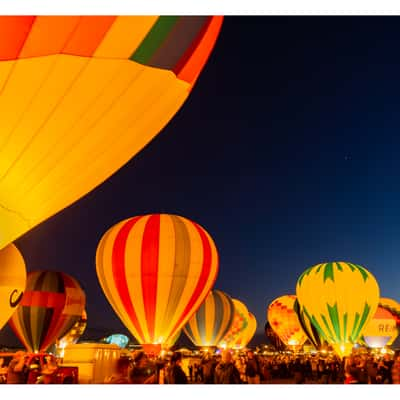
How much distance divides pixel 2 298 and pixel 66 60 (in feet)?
16.4

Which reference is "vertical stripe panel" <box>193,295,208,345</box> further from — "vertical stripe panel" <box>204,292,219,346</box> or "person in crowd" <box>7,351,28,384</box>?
"person in crowd" <box>7,351,28,384</box>

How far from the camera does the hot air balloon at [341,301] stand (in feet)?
45.1

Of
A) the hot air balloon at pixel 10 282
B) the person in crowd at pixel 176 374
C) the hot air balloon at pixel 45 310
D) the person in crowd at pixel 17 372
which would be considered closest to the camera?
the person in crowd at pixel 176 374

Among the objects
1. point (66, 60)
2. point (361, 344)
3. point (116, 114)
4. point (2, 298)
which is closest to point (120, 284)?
point (2, 298)

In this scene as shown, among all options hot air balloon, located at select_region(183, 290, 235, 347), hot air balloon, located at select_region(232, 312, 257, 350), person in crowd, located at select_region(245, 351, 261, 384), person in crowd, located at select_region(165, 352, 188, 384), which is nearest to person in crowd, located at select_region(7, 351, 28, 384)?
person in crowd, located at select_region(165, 352, 188, 384)

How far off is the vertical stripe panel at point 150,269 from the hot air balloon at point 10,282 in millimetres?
2271

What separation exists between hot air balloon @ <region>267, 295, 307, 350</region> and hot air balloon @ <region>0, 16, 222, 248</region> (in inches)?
839

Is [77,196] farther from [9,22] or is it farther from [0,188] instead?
[9,22]

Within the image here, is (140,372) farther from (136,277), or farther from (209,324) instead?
(209,324)

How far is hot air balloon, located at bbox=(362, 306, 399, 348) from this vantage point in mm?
22594

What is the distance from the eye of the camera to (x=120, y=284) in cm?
991

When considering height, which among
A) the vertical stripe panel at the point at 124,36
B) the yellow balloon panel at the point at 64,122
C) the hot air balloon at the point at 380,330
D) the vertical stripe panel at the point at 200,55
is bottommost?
the hot air balloon at the point at 380,330

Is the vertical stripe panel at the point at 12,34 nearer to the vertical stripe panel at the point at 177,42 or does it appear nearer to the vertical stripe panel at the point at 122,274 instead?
the vertical stripe panel at the point at 177,42

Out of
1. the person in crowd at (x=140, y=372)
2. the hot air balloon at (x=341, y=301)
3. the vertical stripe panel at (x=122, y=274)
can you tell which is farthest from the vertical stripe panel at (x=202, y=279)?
the person in crowd at (x=140, y=372)
